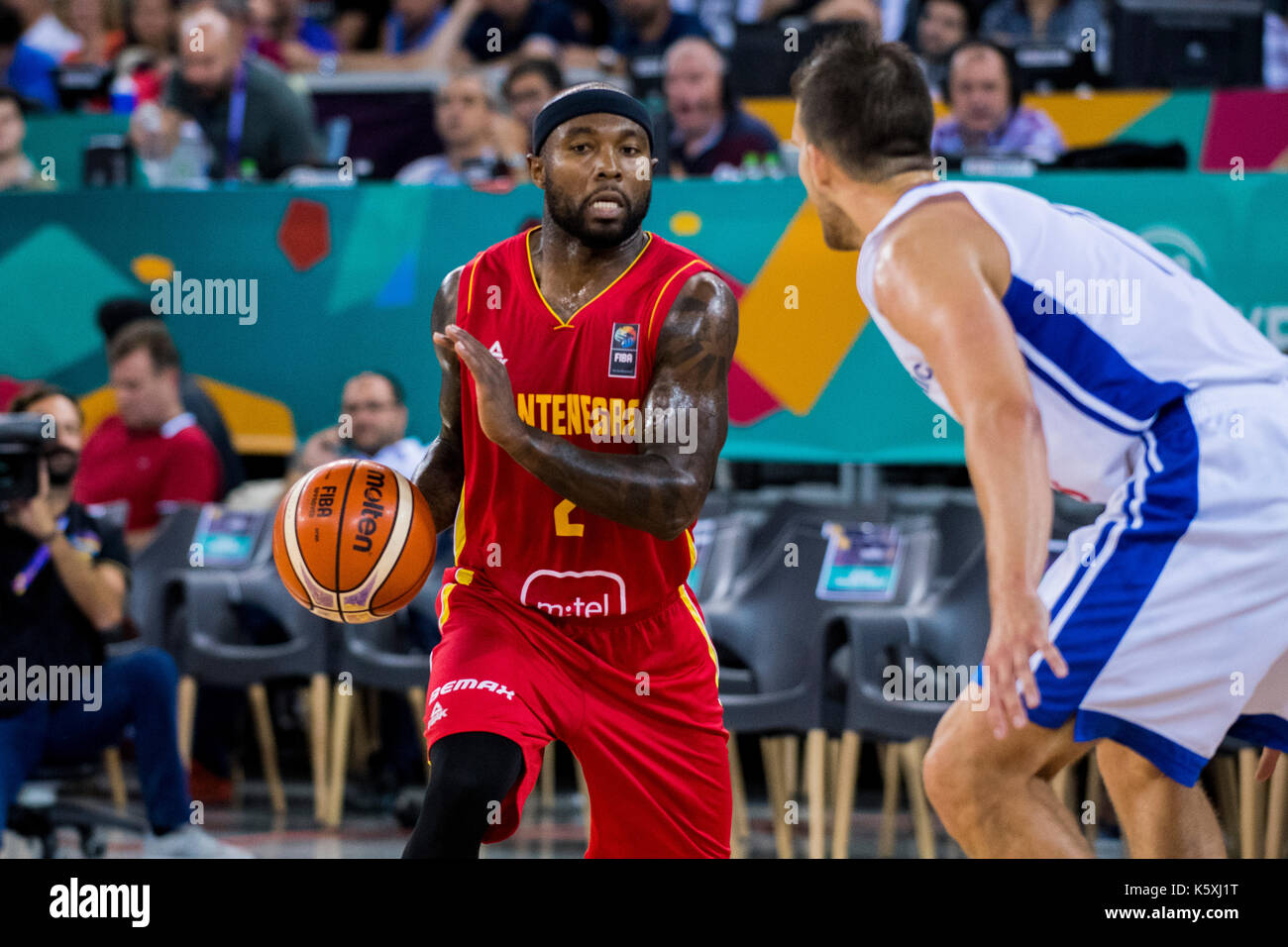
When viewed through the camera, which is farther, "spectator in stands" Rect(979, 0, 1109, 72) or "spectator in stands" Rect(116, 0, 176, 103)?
"spectator in stands" Rect(116, 0, 176, 103)

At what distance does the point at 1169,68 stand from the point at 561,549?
5.34 m

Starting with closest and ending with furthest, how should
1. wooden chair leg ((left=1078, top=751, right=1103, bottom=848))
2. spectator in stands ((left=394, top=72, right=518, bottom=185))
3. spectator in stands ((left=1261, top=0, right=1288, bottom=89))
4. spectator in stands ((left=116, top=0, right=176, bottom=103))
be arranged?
wooden chair leg ((left=1078, top=751, right=1103, bottom=848)) < spectator in stands ((left=394, top=72, right=518, bottom=185)) < spectator in stands ((left=1261, top=0, right=1288, bottom=89)) < spectator in stands ((left=116, top=0, right=176, bottom=103))

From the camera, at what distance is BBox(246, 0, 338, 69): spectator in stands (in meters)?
9.75

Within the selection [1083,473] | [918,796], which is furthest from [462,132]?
[1083,473]

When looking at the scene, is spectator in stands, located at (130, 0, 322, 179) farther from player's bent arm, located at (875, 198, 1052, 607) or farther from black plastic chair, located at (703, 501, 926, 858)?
player's bent arm, located at (875, 198, 1052, 607)

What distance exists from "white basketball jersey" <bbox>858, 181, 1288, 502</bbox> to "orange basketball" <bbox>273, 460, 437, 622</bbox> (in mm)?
1138

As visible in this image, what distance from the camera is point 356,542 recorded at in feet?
11.4

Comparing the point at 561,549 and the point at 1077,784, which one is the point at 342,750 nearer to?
the point at 1077,784

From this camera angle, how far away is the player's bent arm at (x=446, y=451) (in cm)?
364

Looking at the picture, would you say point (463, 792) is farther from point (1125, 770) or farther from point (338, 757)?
point (338, 757)

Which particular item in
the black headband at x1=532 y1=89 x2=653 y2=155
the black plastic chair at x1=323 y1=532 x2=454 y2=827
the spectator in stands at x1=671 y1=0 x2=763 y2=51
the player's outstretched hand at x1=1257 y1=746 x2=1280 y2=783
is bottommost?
the black plastic chair at x1=323 y1=532 x2=454 y2=827

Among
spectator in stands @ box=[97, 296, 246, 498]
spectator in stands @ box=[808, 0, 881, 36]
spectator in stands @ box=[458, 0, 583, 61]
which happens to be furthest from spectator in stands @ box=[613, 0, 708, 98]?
spectator in stands @ box=[97, 296, 246, 498]
